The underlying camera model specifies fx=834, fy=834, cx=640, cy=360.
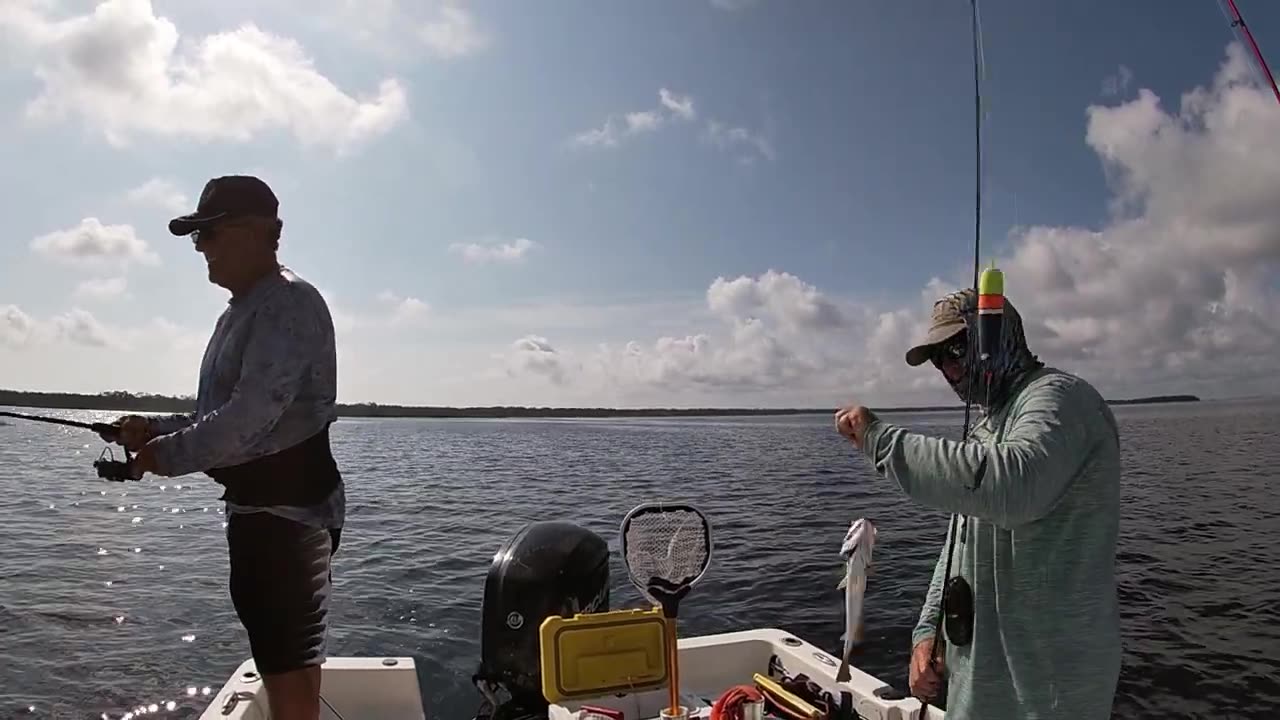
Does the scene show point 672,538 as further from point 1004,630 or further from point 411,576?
point 411,576

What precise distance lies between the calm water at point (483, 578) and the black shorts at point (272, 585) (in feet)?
12.1

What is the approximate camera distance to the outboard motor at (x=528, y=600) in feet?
14.3

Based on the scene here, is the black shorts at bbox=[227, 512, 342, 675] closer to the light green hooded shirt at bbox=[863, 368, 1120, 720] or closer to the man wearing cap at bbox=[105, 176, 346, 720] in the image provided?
the man wearing cap at bbox=[105, 176, 346, 720]

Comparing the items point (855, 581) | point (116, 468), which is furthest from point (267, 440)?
point (855, 581)

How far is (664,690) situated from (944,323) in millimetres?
2445

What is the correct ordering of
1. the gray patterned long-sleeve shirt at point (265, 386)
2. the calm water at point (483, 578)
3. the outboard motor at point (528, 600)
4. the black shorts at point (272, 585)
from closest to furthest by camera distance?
the gray patterned long-sleeve shirt at point (265, 386), the black shorts at point (272, 585), the outboard motor at point (528, 600), the calm water at point (483, 578)

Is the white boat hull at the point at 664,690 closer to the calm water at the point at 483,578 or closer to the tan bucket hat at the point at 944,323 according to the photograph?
the calm water at the point at 483,578

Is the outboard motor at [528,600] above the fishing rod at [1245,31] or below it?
below

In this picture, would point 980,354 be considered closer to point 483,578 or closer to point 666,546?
point 666,546

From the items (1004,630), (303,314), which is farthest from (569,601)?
(1004,630)

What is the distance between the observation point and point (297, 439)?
3025 millimetres

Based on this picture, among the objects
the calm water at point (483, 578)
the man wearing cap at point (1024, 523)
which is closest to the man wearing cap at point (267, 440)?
the man wearing cap at point (1024, 523)

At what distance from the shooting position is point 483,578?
1128 cm

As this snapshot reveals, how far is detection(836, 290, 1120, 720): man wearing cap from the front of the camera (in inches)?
79.1
